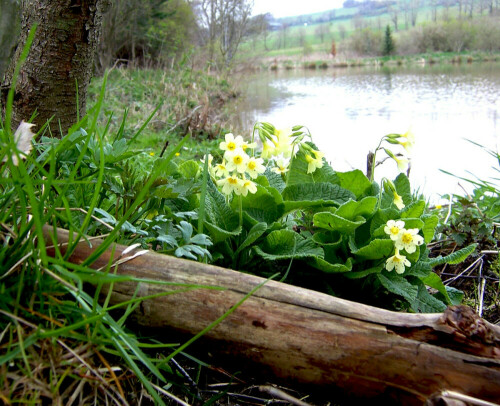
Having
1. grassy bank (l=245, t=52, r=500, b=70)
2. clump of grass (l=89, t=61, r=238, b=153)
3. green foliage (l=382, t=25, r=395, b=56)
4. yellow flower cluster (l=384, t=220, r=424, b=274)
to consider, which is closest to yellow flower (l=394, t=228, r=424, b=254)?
yellow flower cluster (l=384, t=220, r=424, b=274)

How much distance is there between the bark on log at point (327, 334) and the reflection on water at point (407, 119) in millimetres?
2557

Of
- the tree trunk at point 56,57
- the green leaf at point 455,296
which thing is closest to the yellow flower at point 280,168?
the green leaf at point 455,296

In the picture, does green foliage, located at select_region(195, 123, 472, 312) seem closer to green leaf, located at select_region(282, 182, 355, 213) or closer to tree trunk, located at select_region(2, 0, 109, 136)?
green leaf, located at select_region(282, 182, 355, 213)

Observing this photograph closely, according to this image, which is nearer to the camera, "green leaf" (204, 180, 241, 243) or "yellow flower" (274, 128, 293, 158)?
"green leaf" (204, 180, 241, 243)

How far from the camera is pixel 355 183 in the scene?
1875mm

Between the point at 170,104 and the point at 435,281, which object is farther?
the point at 170,104

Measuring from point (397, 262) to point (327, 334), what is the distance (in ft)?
1.79

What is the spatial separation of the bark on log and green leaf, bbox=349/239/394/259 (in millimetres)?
407

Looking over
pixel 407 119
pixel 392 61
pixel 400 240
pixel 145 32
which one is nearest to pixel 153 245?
pixel 400 240

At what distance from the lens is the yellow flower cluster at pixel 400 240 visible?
4.81 ft

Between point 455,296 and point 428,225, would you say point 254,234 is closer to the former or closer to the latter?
point 428,225

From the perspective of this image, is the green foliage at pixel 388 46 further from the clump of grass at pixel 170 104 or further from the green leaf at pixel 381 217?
the green leaf at pixel 381 217

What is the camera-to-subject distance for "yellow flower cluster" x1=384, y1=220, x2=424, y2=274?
1.46 m

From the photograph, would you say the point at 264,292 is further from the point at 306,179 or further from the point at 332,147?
the point at 332,147
